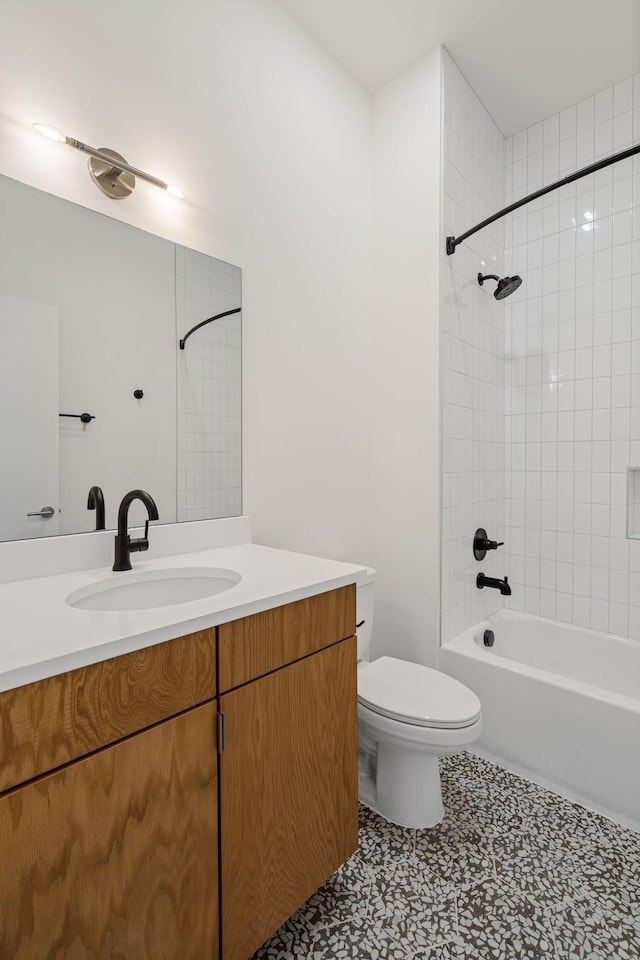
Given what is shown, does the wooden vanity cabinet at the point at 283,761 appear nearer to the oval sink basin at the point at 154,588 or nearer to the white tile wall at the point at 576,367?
the oval sink basin at the point at 154,588

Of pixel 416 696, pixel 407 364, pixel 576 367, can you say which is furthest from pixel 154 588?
pixel 576 367

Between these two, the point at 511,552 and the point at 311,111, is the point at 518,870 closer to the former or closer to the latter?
the point at 511,552

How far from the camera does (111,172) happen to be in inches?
50.1

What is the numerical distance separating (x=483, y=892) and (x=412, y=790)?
12.1 inches

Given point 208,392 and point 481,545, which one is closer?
point 208,392

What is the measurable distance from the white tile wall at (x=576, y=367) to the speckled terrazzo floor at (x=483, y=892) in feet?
3.37

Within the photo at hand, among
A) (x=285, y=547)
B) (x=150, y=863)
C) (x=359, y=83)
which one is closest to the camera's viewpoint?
(x=150, y=863)

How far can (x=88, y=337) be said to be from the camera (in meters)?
1.27

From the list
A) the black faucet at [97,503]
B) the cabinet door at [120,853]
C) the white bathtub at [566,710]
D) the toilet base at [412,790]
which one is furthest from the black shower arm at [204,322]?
the white bathtub at [566,710]

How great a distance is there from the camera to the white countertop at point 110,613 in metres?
0.69

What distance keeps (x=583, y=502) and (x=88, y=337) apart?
87.2 inches

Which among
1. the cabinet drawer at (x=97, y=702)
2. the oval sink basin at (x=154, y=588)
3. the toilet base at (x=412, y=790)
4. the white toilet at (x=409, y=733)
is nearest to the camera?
the cabinet drawer at (x=97, y=702)

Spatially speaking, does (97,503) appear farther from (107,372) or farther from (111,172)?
(111,172)

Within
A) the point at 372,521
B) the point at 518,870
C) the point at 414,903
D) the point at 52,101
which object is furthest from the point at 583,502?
the point at 52,101
